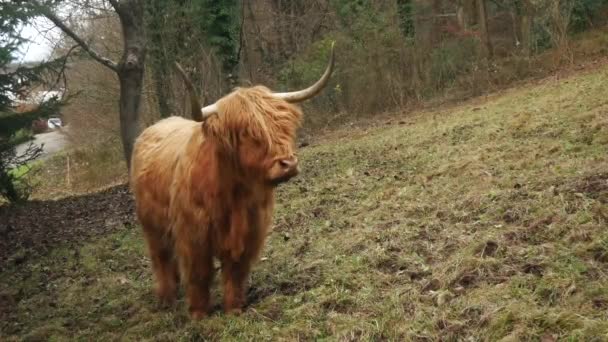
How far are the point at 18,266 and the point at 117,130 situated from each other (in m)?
13.8

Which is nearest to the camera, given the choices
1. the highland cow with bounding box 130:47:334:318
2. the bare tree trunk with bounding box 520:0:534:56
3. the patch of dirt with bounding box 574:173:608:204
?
the highland cow with bounding box 130:47:334:318

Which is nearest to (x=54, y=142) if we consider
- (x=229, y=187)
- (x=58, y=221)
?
(x=58, y=221)

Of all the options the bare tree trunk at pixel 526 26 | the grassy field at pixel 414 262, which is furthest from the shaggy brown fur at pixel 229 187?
the bare tree trunk at pixel 526 26

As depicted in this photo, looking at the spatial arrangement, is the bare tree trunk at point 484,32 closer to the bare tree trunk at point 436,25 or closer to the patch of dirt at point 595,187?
the bare tree trunk at point 436,25

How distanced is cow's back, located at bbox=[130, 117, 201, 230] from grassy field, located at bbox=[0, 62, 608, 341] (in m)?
0.77

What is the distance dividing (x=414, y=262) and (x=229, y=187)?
1429mm

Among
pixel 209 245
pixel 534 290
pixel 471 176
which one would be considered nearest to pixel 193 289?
pixel 209 245

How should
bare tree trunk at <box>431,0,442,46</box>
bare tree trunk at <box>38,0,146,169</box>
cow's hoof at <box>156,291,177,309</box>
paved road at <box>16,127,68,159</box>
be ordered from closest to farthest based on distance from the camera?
cow's hoof at <box>156,291,177,309</box> < bare tree trunk at <box>38,0,146,169</box> < bare tree trunk at <box>431,0,442,46</box> < paved road at <box>16,127,68,159</box>

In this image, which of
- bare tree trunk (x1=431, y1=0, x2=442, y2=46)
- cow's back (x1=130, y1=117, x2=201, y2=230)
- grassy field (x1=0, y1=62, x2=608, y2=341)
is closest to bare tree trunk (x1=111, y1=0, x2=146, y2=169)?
grassy field (x1=0, y1=62, x2=608, y2=341)

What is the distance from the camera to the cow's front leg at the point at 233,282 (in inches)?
178

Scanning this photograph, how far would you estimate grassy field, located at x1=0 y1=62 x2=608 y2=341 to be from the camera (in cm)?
356

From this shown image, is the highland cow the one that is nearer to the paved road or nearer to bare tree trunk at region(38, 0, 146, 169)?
bare tree trunk at region(38, 0, 146, 169)

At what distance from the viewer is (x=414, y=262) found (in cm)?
460

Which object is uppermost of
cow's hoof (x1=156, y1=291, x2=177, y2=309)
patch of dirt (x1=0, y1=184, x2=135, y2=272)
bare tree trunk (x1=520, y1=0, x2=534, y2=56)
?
bare tree trunk (x1=520, y1=0, x2=534, y2=56)
